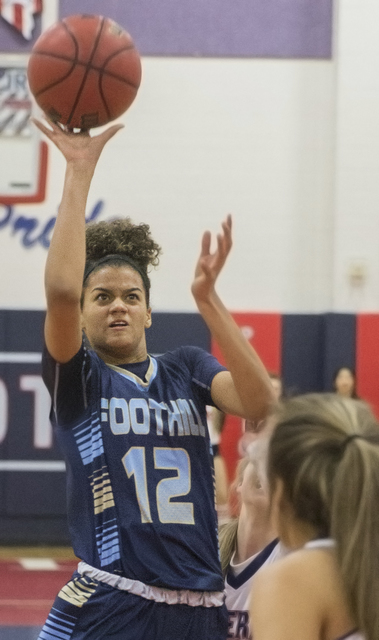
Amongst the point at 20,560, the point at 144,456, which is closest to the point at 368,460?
the point at 144,456

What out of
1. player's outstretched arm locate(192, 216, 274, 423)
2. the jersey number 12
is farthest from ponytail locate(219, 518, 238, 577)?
player's outstretched arm locate(192, 216, 274, 423)

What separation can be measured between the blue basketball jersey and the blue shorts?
2.2 inches

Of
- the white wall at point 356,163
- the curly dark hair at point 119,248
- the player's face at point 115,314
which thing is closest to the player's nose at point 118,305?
the player's face at point 115,314

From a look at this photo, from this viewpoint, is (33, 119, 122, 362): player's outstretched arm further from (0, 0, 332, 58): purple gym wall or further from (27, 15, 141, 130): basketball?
(0, 0, 332, 58): purple gym wall

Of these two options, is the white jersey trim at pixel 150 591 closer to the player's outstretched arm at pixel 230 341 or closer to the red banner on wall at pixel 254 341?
the player's outstretched arm at pixel 230 341

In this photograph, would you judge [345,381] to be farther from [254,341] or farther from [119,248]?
[119,248]

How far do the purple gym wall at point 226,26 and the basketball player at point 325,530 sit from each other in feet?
24.1

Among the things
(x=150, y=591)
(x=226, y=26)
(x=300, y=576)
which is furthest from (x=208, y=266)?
(x=226, y=26)

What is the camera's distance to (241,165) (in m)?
8.38

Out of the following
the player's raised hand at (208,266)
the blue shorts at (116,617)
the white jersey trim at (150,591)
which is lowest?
the blue shorts at (116,617)

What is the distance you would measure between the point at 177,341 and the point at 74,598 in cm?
598

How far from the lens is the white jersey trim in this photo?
89.1 inches

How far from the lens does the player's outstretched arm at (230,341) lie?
91.6 inches

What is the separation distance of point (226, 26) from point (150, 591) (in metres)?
6.98
